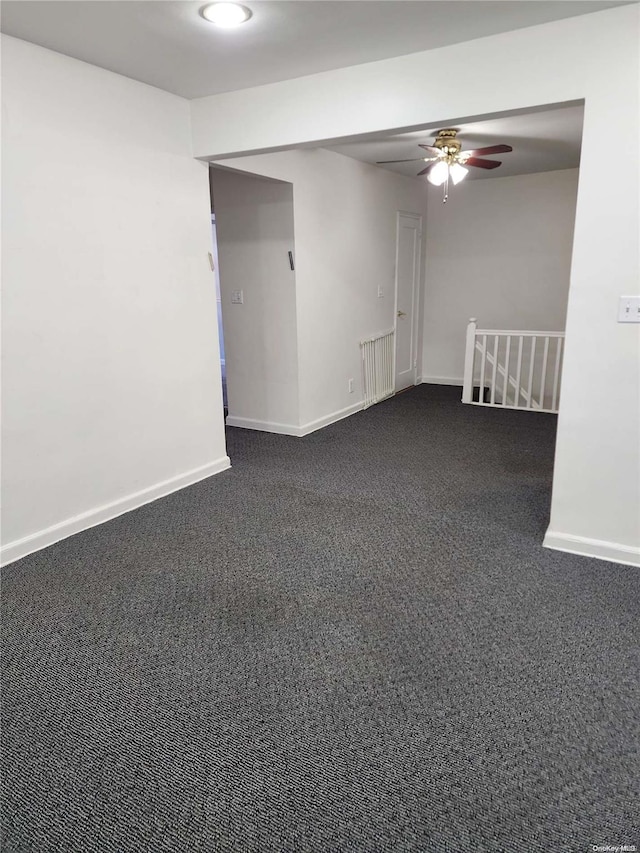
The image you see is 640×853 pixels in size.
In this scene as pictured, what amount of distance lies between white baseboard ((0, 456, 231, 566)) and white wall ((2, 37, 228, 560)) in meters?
0.01

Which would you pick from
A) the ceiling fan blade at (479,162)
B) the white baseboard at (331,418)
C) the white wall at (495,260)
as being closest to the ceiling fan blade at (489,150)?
Answer: the ceiling fan blade at (479,162)

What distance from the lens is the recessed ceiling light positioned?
2158 millimetres

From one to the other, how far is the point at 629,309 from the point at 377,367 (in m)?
3.67

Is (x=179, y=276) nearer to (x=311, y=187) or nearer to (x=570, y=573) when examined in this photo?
(x=311, y=187)

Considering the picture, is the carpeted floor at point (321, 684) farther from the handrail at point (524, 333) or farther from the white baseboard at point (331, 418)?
the handrail at point (524, 333)

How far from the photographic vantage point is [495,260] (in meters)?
6.55

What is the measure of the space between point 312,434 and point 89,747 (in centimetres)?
340

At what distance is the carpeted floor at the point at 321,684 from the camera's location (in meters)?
1.50

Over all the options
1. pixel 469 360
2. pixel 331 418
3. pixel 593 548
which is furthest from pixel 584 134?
pixel 469 360

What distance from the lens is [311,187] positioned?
4715 millimetres

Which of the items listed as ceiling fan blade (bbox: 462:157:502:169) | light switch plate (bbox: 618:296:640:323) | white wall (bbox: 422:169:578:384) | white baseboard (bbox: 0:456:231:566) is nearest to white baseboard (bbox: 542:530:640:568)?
light switch plate (bbox: 618:296:640:323)

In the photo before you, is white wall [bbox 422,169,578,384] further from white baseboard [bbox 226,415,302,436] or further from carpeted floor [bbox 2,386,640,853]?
carpeted floor [bbox 2,386,640,853]

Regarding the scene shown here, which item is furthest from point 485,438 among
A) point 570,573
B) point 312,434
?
point 570,573

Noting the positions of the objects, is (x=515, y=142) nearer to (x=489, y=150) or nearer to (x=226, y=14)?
(x=489, y=150)
